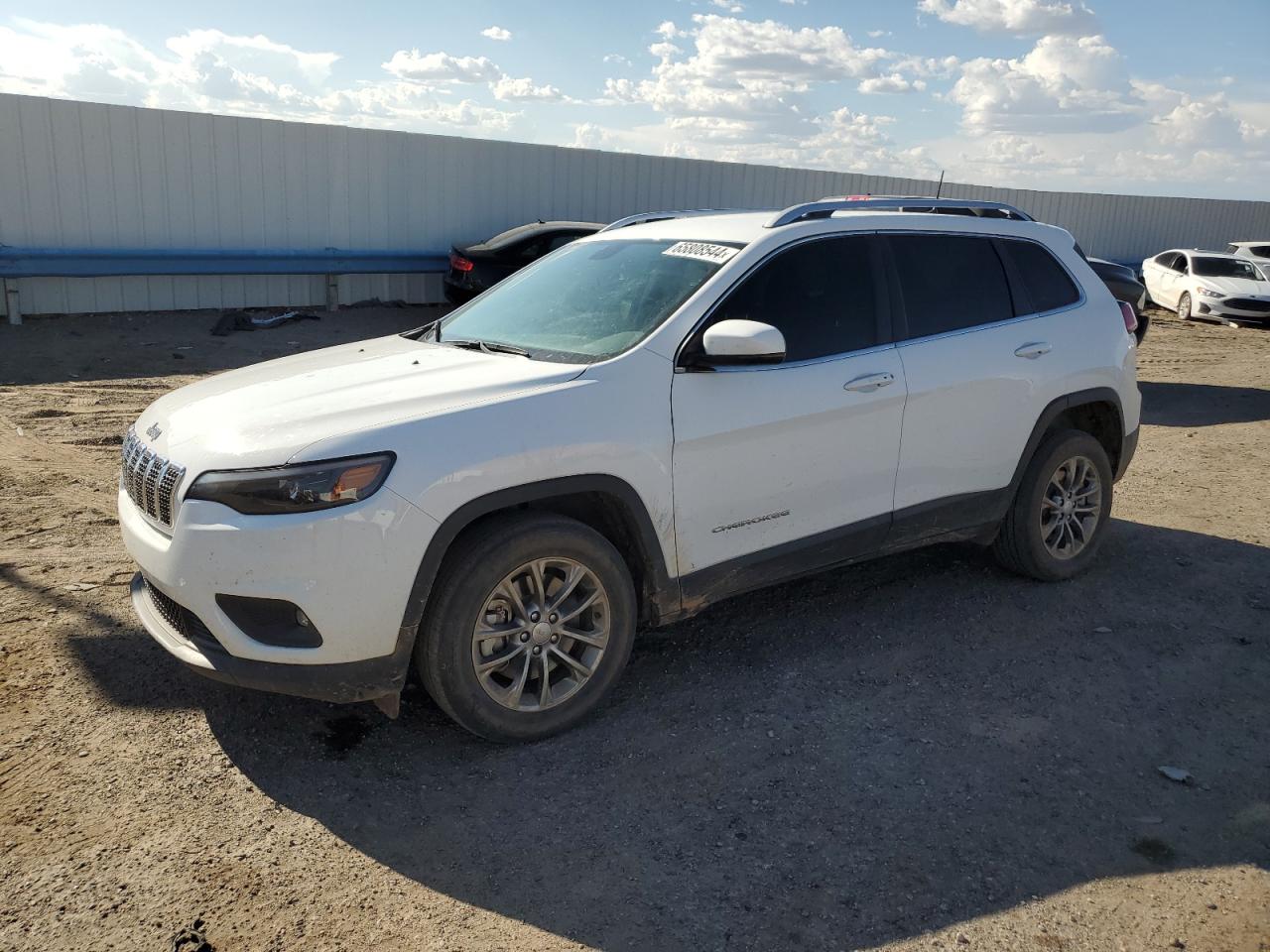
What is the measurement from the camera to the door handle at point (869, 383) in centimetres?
449

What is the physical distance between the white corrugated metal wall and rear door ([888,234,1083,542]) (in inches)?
461

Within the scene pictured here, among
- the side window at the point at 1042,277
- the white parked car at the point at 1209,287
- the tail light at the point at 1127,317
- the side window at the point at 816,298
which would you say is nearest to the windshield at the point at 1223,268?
the white parked car at the point at 1209,287

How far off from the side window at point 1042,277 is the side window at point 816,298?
1094mm

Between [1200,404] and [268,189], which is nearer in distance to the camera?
[1200,404]

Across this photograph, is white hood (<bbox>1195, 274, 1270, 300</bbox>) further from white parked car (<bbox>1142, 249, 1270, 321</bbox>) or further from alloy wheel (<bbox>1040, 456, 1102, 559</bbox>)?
alloy wheel (<bbox>1040, 456, 1102, 559</bbox>)

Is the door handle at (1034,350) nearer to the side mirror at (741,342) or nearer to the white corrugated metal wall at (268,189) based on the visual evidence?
the side mirror at (741,342)

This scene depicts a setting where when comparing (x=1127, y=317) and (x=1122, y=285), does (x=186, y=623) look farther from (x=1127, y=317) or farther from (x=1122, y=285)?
(x=1122, y=285)

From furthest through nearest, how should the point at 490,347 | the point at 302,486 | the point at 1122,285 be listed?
1. the point at 1122,285
2. the point at 490,347
3. the point at 302,486

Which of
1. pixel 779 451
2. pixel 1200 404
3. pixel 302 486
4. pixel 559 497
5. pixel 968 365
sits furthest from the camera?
pixel 1200 404

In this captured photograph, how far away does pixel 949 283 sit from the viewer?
5.06 meters

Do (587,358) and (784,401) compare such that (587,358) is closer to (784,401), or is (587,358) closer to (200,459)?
(784,401)

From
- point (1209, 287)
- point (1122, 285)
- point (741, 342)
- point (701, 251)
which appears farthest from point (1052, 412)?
point (1209, 287)

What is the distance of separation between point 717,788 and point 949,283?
2.70m

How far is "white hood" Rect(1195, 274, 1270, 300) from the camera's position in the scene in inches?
794
